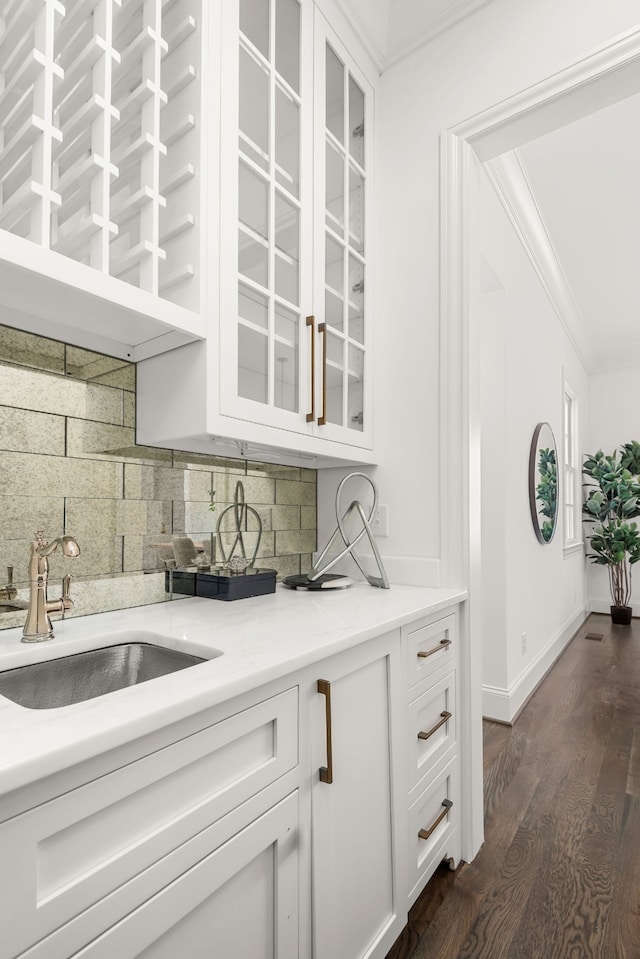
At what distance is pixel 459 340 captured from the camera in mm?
1783

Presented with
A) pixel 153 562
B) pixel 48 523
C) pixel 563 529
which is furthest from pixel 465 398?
pixel 563 529

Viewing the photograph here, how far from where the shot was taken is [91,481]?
4.44ft

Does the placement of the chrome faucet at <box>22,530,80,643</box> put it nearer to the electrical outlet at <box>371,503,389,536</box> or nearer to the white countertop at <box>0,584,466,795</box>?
the white countertop at <box>0,584,466,795</box>

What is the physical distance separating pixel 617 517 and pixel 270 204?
5.26m

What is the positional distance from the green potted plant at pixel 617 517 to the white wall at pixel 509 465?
1.96 meters

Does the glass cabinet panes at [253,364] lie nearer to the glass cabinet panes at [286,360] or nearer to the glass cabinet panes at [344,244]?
the glass cabinet panes at [286,360]

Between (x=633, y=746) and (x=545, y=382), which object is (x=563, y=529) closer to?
(x=545, y=382)

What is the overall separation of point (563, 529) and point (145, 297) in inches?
166

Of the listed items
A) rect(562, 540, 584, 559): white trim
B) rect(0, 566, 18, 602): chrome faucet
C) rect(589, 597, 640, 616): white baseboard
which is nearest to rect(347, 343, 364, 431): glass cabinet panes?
rect(0, 566, 18, 602): chrome faucet

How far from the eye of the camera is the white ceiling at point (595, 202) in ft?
8.42

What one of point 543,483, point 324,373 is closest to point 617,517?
point 543,483

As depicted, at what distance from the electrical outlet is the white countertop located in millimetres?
222

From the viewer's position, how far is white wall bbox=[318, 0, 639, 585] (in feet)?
5.69

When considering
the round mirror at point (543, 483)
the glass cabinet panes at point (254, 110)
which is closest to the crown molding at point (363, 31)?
the glass cabinet panes at point (254, 110)
